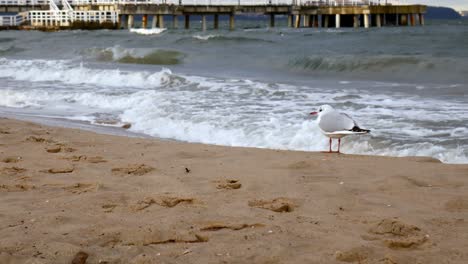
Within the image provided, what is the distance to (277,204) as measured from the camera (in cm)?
398

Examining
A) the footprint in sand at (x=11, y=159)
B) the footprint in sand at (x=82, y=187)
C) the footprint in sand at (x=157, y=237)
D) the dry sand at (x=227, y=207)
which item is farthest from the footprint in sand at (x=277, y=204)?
the footprint in sand at (x=11, y=159)

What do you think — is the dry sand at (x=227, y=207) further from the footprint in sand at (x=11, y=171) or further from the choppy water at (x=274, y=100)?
the choppy water at (x=274, y=100)

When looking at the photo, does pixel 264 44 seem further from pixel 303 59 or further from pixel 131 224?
pixel 131 224

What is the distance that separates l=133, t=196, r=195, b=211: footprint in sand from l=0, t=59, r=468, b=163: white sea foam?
8.86 ft

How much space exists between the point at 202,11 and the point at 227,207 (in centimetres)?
5101

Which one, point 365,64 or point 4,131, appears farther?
point 365,64

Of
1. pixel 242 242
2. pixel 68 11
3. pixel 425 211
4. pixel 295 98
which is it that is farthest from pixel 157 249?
pixel 68 11

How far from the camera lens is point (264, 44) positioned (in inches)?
1125

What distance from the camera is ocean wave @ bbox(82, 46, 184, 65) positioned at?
23.3 meters

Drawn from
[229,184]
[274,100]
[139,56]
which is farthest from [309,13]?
[229,184]

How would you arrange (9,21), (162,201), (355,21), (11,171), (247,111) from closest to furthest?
(162,201), (11,171), (247,111), (9,21), (355,21)

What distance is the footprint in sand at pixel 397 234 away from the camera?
3.27 metres

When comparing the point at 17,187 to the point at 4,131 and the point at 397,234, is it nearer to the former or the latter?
the point at 397,234

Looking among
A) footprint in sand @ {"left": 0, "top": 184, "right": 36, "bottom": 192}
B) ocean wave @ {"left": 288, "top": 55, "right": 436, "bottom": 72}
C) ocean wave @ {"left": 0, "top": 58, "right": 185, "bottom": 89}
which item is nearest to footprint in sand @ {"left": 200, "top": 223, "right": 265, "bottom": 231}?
footprint in sand @ {"left": 0, "top": 184, "right": 36, "bottom": 192}
